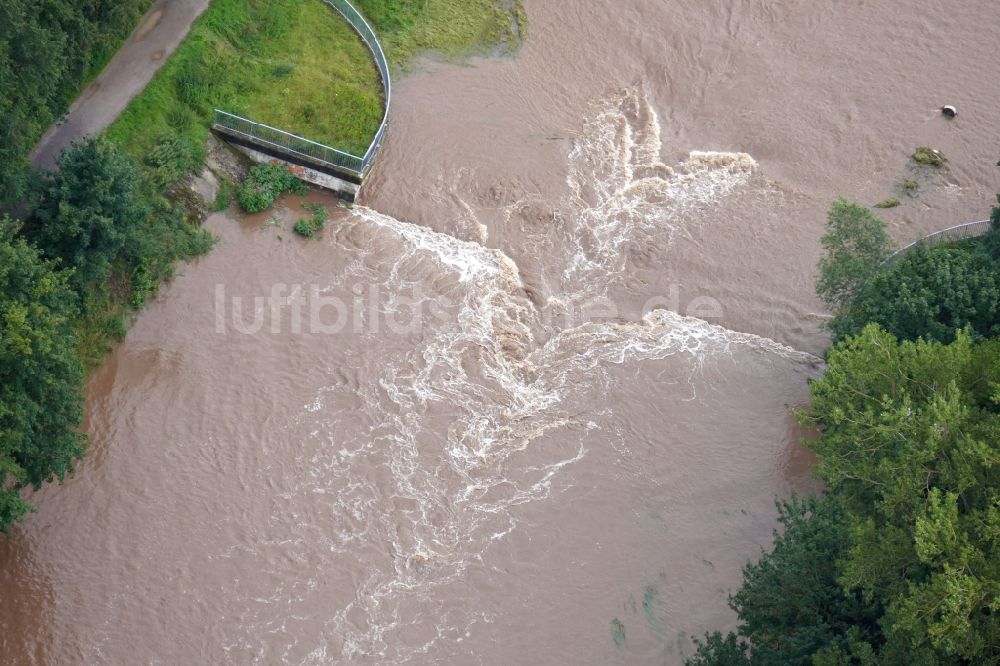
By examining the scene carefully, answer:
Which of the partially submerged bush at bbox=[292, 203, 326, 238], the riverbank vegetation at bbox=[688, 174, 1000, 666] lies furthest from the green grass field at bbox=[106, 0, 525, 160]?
the riverbank vegetation at bbox=[688, 174, 1000, 666]

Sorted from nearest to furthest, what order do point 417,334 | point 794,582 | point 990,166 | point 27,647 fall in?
1. point 794,582
2. point 27,647
3. point 417,334
4. point 990,166

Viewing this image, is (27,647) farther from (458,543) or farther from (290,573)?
(458,543)

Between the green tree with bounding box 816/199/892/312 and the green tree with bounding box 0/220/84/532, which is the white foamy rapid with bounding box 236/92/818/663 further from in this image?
the green tree with bounding box 0/220/84/532

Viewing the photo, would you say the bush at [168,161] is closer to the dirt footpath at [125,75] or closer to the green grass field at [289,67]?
the green grass field at [289,67]

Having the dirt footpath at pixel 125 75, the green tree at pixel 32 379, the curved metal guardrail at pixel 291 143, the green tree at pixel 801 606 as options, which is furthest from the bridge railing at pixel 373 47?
the green tree at pixel 801 606

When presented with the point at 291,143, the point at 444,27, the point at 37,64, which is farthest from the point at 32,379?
the point at 444,27

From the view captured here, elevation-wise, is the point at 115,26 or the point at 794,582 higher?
the point at 115,26

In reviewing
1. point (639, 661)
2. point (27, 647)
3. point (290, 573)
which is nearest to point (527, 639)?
point (639, 661)
